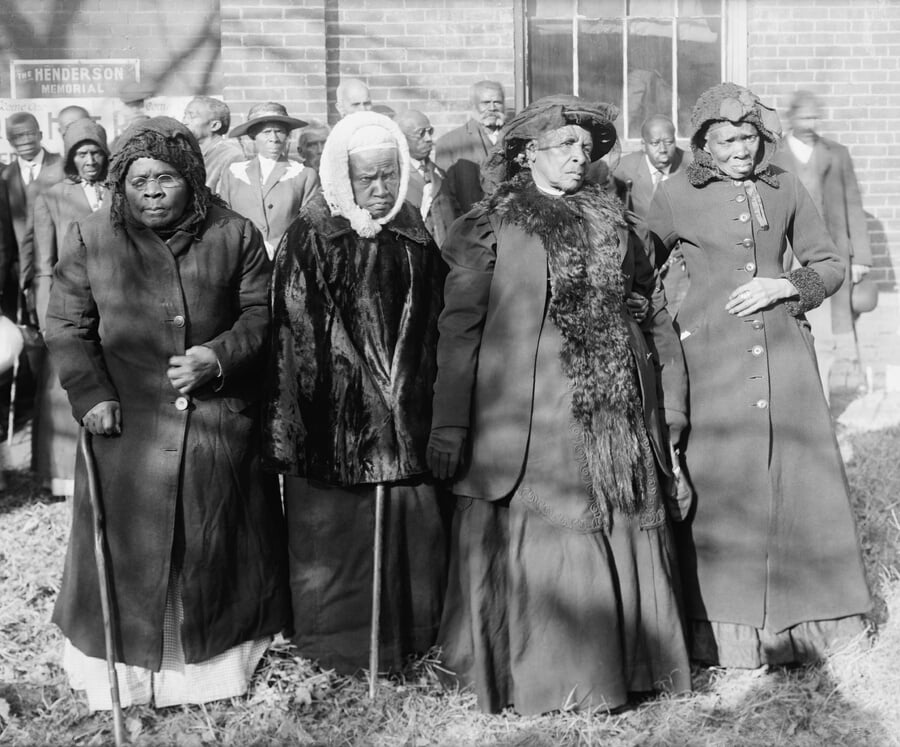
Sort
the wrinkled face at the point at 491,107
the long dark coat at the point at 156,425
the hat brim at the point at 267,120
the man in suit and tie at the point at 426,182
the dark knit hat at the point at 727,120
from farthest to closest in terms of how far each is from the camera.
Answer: the wrinkled face at the point at 491,107
the hat brim at the point at 267,120
the man in suit and tie at the point at 426,182
the dark knit hat at the point at 727,120
the long dark coat at the point at 156,425

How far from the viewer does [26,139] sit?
899 cm

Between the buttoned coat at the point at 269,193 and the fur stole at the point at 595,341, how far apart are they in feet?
11.9

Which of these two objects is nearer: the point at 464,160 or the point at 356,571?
the point at 356,571

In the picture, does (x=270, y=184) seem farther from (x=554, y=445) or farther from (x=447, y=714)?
(x=447, y=714)

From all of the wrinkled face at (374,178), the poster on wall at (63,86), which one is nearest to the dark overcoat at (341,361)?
the wrinkled face at (374,178)

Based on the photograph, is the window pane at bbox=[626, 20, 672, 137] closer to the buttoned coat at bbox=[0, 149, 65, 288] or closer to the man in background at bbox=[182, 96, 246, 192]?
the man in background at bbox=[182, 96, 246, 192]

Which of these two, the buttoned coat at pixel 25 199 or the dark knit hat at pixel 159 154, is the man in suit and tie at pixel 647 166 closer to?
the buttoned coat at pixel 25 199

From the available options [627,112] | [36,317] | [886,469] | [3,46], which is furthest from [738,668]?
[3,46]

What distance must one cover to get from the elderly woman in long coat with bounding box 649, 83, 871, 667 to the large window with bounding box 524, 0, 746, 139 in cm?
581

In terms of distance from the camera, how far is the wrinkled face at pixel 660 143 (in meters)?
8.84

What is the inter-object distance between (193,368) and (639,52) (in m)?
7.33

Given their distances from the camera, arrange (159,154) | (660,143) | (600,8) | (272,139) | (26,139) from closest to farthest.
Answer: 1. (159,154)
2. (272,139)
3. (660,143)
4. (26,139)
5. (600,8)

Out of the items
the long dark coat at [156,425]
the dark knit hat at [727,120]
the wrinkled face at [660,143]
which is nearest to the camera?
the long dark coat at [156,425]

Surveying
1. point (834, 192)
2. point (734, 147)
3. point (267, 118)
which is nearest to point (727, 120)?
point (734, 147)
